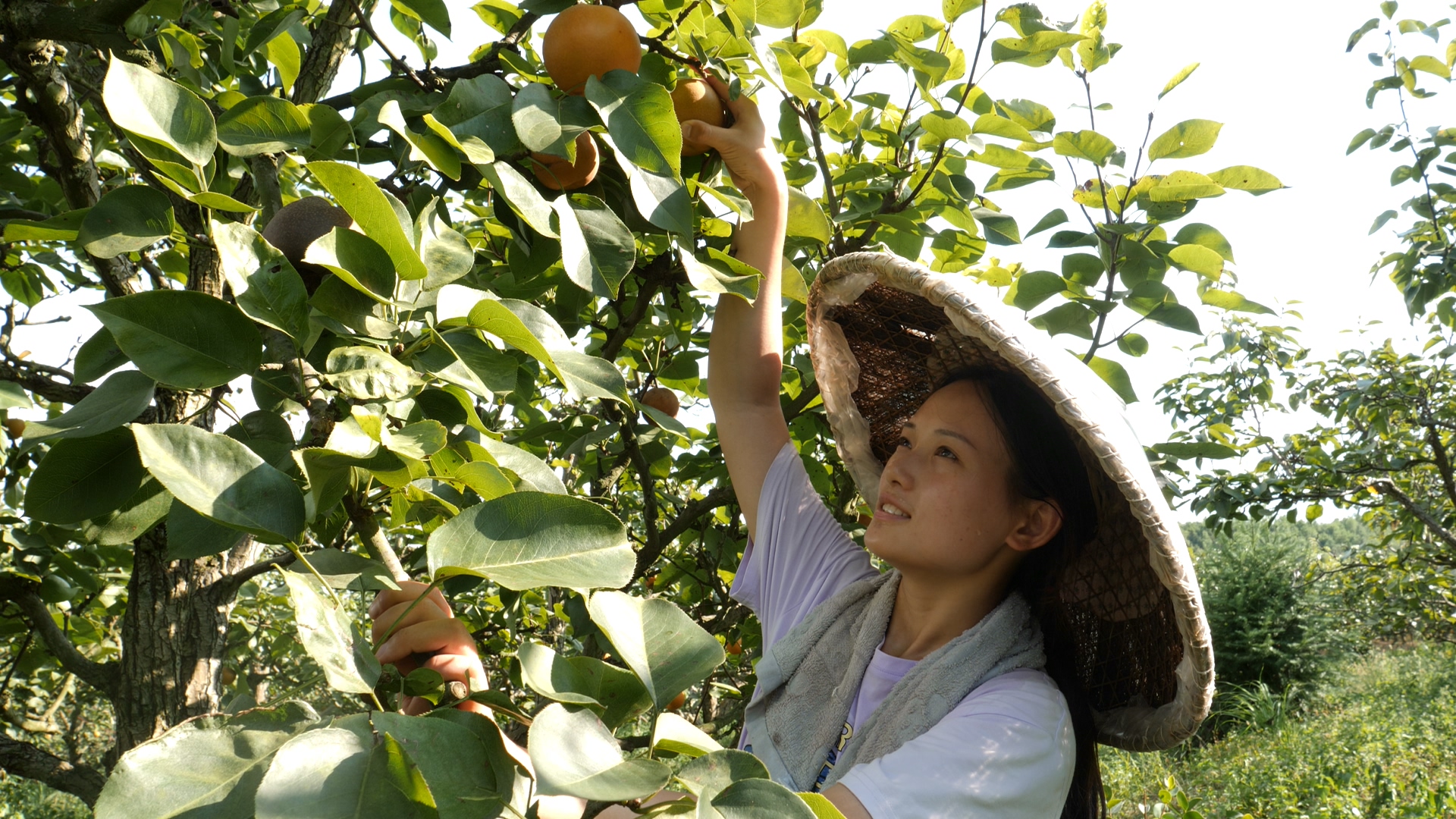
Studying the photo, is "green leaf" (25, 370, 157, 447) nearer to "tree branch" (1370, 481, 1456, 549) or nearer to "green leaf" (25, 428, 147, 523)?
"green leaf" (25, 428, 147, 523)

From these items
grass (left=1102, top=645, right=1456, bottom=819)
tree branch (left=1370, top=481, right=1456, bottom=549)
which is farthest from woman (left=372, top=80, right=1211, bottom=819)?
tree branch (left=1370, top=481, right=1456, bottom=549)

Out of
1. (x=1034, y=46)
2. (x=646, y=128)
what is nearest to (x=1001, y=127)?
(x=1034, y=46)

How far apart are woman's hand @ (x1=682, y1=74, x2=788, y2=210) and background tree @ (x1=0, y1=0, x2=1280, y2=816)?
3 cm

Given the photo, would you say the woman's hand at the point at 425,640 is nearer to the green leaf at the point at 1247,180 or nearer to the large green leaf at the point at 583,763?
the large green leaf at the point at 583,763

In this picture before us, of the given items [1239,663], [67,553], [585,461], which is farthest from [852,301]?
[1239,663]

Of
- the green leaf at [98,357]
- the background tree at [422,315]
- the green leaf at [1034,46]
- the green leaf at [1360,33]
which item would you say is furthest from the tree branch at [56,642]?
the green leaf at [1360,33]

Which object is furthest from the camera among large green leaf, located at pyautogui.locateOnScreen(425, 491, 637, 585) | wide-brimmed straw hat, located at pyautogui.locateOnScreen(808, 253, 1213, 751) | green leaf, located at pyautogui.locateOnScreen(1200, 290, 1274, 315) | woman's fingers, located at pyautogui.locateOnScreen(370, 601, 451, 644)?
green leaf, located at pyautogui.locateOnScreen(1200, 290, 1274, 315)

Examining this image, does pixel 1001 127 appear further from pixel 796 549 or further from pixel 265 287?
pixel 265 287

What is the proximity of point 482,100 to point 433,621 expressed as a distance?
0.37 m

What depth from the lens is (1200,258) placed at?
103 centimetres

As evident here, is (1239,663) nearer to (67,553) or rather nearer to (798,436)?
(798,436)

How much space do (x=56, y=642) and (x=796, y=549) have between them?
1023mm

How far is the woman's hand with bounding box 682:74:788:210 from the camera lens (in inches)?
38.0

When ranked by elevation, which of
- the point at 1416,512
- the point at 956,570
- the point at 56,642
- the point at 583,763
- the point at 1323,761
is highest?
the point at 56,642
